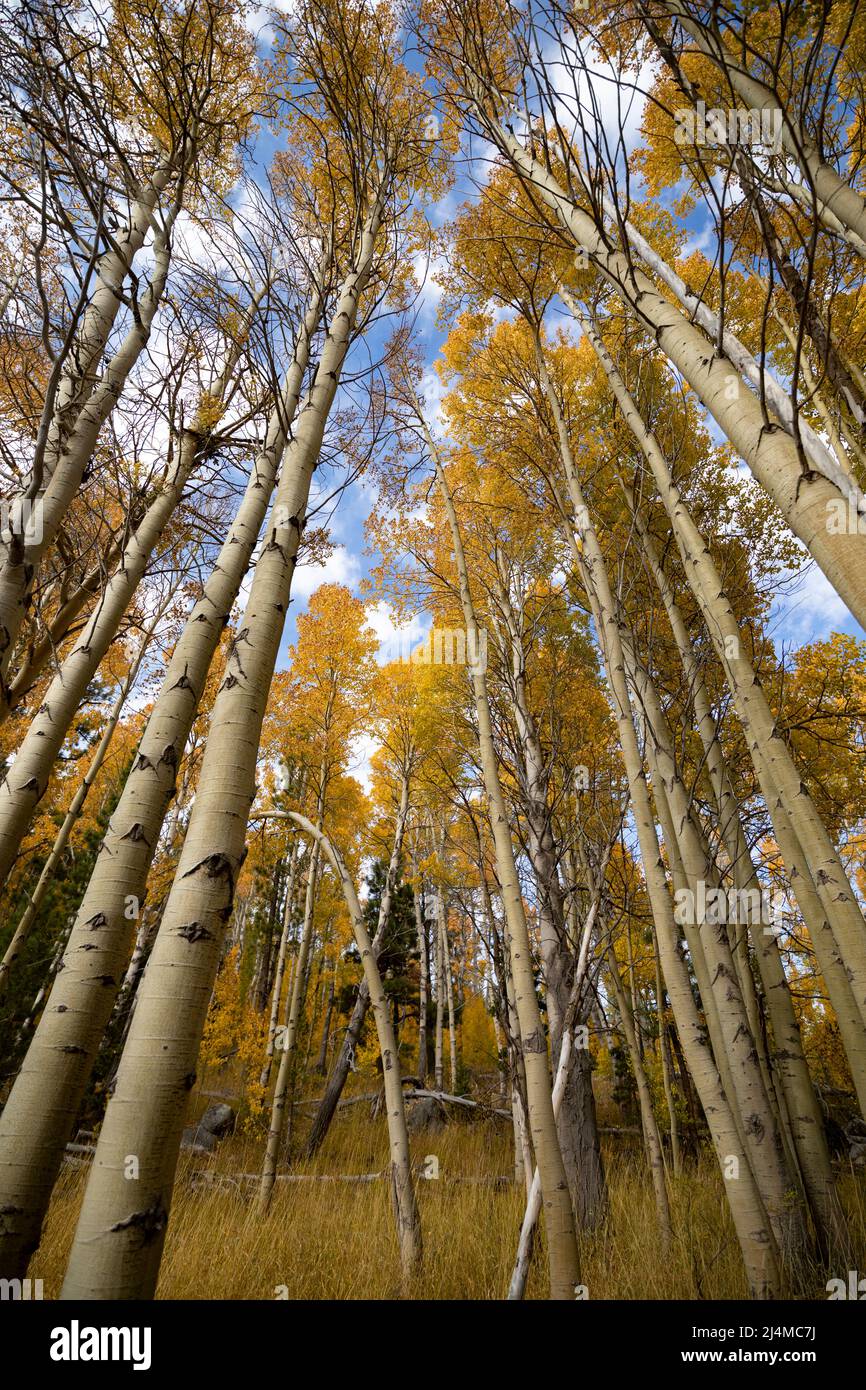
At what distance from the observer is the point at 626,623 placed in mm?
4484

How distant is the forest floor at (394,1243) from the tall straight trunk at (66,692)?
2.65m

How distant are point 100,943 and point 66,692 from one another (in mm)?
1571

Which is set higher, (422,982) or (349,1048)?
(422,982)

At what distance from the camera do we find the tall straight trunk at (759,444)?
1.46m

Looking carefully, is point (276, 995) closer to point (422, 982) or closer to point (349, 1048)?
point (349, 1048)

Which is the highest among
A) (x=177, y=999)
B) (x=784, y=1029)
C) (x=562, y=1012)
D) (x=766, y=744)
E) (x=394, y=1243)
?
(x=766, y=744)

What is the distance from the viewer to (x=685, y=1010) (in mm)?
2586

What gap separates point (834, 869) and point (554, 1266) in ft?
7.46

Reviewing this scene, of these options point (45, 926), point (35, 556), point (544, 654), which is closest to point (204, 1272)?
point (35, 556)

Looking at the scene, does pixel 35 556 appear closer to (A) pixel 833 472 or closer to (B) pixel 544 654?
(A) pixel 833 472

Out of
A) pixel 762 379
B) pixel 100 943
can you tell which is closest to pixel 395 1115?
pixel 100 943

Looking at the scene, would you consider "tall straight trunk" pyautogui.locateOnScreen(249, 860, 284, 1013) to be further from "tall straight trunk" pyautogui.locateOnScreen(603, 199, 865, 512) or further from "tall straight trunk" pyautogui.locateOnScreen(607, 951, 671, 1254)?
"tall straight trunk" pyautogui.locateOnScreen(603, 199, 865, 512)

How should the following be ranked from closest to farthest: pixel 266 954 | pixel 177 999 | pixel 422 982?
pixel 177 999 → pixel 422 982 → pixel 266 954

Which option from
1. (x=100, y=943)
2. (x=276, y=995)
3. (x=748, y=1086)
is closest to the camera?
(x=100, y=943)
